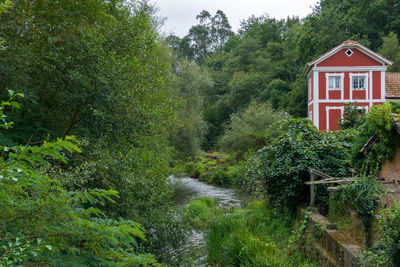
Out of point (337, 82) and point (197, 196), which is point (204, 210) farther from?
point (337, 82)

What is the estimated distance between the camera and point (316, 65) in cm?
2652

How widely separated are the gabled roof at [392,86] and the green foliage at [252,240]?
19739 mm

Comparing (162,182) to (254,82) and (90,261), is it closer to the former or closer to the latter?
(90,261)

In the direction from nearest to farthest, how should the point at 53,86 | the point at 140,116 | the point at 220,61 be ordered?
the point at 53,86 < the point at 140,116 < the point at 220,61

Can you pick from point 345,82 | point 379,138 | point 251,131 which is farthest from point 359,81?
point 379,138

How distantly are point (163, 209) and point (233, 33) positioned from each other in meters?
75.8

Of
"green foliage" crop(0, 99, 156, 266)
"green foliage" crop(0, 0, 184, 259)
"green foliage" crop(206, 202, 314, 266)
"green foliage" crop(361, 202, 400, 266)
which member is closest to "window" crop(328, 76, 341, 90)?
"green foliage" crop(206, 202, 314, 266)

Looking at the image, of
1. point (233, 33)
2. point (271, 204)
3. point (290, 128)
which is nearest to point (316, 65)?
point (290, 128)

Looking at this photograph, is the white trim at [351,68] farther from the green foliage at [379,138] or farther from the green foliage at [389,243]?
the green foliage at [389,243]

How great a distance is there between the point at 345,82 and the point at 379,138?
20.8 meters

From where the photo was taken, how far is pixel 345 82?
26.5 meters

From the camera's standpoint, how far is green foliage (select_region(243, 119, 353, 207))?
402 inches

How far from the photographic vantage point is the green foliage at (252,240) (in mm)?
7320

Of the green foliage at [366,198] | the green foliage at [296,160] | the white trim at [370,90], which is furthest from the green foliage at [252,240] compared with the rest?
the white trim at [370,90]
